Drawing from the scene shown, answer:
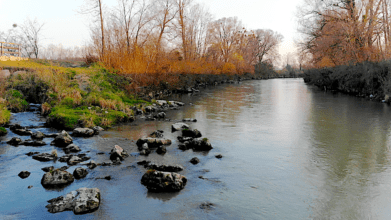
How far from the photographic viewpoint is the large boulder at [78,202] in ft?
15.5

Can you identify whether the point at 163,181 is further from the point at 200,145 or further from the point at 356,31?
the point at 356,31

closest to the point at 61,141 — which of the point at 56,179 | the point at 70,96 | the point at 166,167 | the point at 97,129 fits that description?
the point at 97,129

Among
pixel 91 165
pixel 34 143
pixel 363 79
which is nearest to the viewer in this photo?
pixel 91 165

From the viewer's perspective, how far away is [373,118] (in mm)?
13367

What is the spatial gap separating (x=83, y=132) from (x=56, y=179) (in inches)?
155

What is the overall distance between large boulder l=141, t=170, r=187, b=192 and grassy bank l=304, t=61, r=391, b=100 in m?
17.7

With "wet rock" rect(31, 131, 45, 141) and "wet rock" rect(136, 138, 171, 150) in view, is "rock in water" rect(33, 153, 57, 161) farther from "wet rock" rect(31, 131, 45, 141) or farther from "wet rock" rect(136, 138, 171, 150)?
"wet rock" rect(136, 138, 171, 150)

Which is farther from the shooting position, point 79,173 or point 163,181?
point 79,173

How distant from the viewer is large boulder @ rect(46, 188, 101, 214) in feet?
15.5

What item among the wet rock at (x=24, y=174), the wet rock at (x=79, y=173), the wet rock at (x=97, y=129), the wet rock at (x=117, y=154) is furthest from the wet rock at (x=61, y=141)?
the wet rock at (x=79, y=173)

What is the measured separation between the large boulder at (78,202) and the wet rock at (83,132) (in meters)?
4.62

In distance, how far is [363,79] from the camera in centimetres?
2219

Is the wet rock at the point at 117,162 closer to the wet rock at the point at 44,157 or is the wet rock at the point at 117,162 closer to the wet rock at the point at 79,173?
the wet rock at the point at 79,173

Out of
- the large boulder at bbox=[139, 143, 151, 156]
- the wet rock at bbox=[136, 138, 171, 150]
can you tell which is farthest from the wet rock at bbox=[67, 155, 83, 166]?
the wet rock at bbox=[136, 138, 171, 150]
